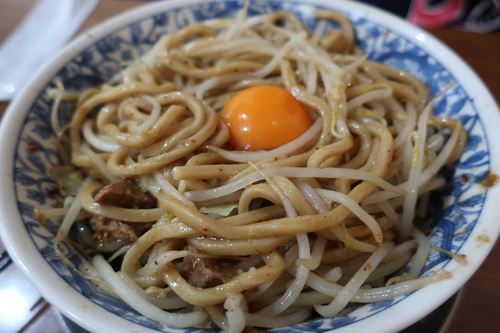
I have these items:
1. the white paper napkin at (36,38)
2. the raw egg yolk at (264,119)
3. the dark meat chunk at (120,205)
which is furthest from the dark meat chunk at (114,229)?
the white paper napkin at (36,38)

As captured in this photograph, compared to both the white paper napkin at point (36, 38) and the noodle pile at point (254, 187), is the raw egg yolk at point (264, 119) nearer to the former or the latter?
the noodle pile at point (254, 187)

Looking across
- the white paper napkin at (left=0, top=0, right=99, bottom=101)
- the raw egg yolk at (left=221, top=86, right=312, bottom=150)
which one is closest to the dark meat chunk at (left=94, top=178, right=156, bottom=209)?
the raw egg yolk at (left=221, top=86, right=312, bottom=150)

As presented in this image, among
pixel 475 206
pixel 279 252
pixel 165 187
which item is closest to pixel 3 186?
pixel 165 187


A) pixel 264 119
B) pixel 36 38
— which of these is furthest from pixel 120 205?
pixel 36 38

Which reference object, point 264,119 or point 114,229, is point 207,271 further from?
point 264,119

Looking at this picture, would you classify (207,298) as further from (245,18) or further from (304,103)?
(245,18)

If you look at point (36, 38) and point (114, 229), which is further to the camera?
point (36, 38)

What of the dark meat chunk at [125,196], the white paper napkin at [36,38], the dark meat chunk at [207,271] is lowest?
the dark meat chunk at [207,271]
